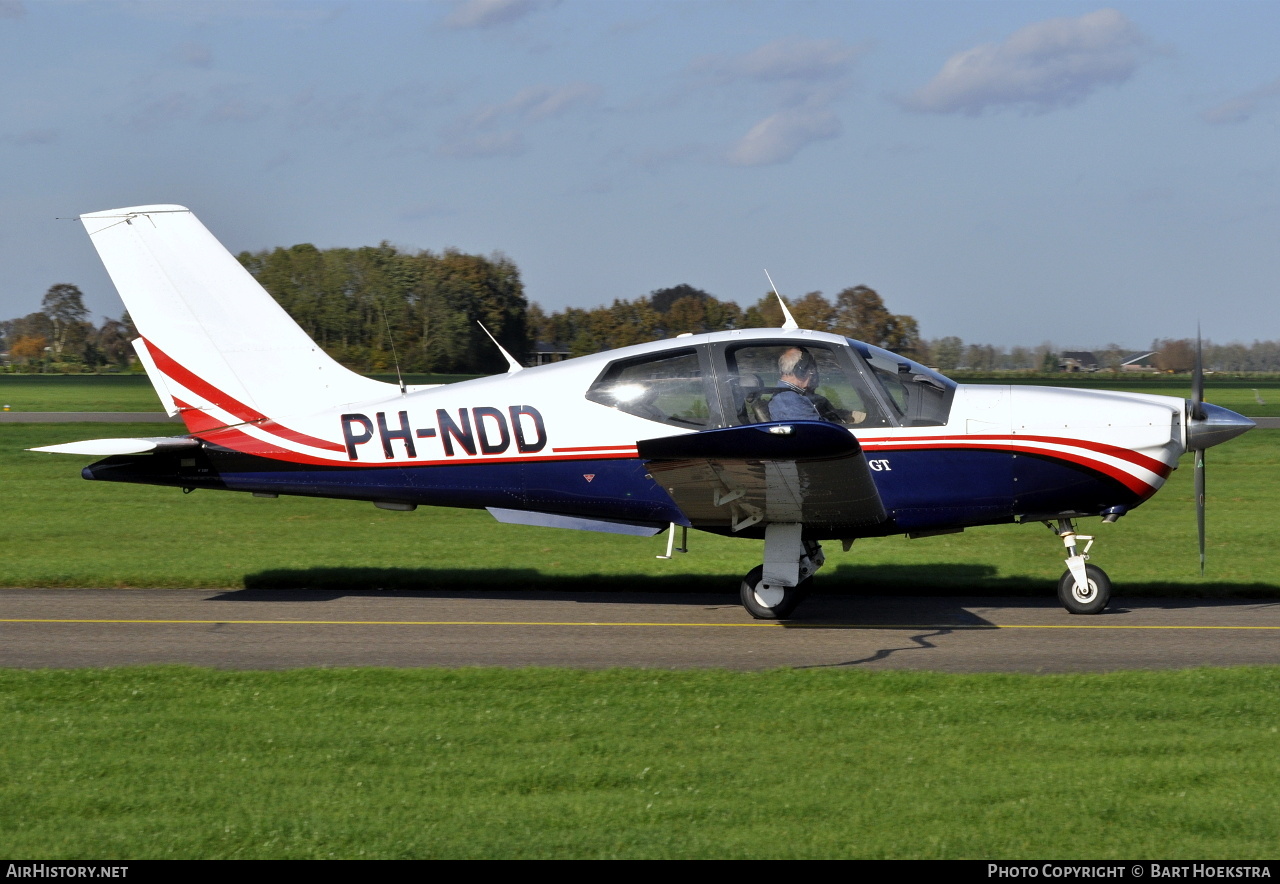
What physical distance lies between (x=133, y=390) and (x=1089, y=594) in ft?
195

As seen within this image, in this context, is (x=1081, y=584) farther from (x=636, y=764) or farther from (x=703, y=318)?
(x=703, y=318)

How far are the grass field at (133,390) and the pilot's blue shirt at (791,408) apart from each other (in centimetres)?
1561

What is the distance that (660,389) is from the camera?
8867 mm

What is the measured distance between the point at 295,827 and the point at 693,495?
433cm

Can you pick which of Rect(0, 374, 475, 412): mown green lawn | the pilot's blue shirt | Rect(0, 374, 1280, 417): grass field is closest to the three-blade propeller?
the pilot's blue shirt

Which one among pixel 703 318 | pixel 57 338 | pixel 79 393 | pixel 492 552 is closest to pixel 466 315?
pixel 703 318

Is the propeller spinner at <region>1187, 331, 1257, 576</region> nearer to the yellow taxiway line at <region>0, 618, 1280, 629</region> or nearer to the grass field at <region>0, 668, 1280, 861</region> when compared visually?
the yellow taxiway line at <region>0, 618, 1280, 629</region>

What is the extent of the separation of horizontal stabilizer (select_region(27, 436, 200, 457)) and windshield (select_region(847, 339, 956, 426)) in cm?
540

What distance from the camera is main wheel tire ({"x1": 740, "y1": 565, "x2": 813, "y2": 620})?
9.04 m

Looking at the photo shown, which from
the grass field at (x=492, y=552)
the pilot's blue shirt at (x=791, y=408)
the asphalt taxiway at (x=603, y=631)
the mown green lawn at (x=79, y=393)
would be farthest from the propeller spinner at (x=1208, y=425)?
the mown green lawn at (x=79, y=393)

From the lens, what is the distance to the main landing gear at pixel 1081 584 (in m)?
9.15

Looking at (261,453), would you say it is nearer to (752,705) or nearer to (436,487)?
(436,487)

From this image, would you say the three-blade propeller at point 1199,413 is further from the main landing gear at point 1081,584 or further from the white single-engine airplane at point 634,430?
the main landing gear at point 1081,584

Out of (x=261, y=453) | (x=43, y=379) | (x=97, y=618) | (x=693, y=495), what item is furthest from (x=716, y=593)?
(x=43, y=379)
